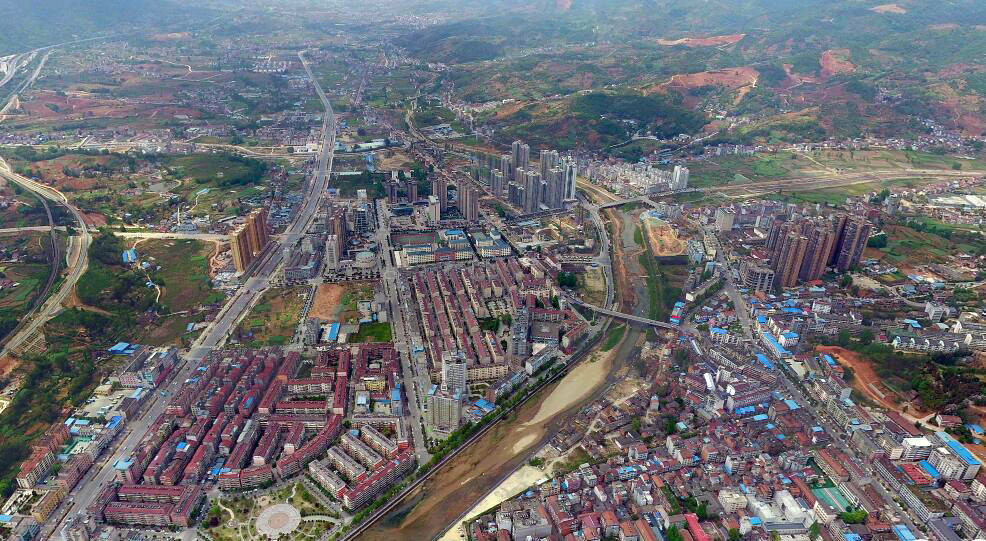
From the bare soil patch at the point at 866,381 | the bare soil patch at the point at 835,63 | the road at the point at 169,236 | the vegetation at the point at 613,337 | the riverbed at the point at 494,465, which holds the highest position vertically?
the bare soil patch at the point at 835,63

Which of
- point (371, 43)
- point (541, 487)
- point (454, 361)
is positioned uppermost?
point (371, 43)

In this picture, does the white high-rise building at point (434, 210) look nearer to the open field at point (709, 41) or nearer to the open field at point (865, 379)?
the open field at point (865, 379)

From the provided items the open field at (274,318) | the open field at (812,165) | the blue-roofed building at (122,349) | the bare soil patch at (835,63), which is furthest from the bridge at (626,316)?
the bare soil patch at (835,63)

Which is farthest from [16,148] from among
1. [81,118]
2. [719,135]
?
[719,135]

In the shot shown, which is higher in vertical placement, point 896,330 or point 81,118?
point 81,118

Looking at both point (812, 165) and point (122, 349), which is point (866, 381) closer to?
point (122, 349)

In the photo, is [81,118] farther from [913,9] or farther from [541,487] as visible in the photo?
[913,9]
